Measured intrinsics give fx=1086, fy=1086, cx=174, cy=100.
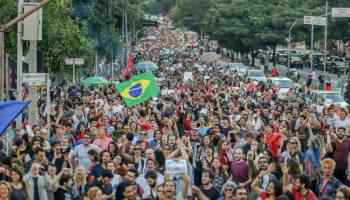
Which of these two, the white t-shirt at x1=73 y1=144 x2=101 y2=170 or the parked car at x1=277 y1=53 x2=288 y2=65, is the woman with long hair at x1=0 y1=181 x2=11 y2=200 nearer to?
the white t-shirt at x1=73 y1=144 x2=101 y2=170

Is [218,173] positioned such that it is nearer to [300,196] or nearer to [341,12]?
[300,196]

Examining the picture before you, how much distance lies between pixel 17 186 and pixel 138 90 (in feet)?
43.1

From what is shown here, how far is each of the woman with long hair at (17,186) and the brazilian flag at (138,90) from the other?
40.5ft

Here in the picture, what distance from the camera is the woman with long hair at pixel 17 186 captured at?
12.7 metres

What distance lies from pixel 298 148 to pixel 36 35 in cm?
933

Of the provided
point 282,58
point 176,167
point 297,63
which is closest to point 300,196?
point 176,167

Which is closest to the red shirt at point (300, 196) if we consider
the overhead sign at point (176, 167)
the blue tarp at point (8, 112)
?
the overhead sign at point (176, 167)

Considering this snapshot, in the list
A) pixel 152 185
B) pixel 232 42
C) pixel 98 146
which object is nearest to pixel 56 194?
pixel 152 185

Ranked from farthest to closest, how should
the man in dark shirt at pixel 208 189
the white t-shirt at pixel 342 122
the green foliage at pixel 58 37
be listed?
the green foliage at pixel 58 37 < the white t-shirt at pixel 342 122 < the man in dark shirt at pixel 208 189

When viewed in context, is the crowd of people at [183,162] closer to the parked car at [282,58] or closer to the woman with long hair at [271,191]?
the woman with long hair at [271,191]

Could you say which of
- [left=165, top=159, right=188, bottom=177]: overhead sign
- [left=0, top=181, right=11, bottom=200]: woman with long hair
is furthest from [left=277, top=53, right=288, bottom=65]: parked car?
[left=0, top=181, right=11, bottom=200]: woman with long hair

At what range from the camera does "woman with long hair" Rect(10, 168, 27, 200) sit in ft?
41.5

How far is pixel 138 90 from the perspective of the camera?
25938 millimetres

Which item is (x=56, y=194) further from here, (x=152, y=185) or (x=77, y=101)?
(x=77, y=101)
